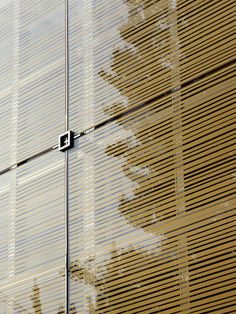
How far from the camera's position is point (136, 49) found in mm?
6895

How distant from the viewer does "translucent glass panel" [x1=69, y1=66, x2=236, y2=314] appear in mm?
5590

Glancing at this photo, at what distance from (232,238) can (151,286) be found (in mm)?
759

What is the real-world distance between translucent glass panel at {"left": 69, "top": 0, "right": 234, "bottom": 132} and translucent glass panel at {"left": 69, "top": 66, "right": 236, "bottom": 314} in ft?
0.57

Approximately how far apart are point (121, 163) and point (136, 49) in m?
1.11

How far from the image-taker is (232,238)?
548 cm

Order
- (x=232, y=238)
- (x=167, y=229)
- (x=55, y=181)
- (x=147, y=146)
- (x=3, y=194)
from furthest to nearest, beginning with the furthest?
(x=3, y=194), (x=55, y=181), (x=147, y=146), (x=167, y=229), (x=232, y=238)

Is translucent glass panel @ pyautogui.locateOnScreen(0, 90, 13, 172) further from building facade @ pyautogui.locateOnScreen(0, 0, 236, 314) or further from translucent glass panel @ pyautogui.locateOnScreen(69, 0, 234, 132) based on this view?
translucent glass panel @ pyautogui.locateOnScreen(69, 0, 234, 132)

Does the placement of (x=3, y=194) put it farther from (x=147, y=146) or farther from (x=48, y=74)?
(x=147, y=146)

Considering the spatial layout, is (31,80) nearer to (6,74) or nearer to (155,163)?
(6,74)

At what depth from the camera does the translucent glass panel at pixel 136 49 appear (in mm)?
6398

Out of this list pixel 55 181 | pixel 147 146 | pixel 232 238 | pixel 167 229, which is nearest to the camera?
pixel 232 238

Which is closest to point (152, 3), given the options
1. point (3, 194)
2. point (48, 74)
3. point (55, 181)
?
point (48, 74)

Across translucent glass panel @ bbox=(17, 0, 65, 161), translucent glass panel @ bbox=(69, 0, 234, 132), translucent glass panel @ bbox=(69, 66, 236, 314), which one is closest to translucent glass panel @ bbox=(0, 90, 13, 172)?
translucent glass panel @ bbox=(17, 0, 65, 161)

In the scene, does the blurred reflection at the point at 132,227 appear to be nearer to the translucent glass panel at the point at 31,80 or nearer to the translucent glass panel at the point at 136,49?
the translucent glass panel at the point at 136,49
